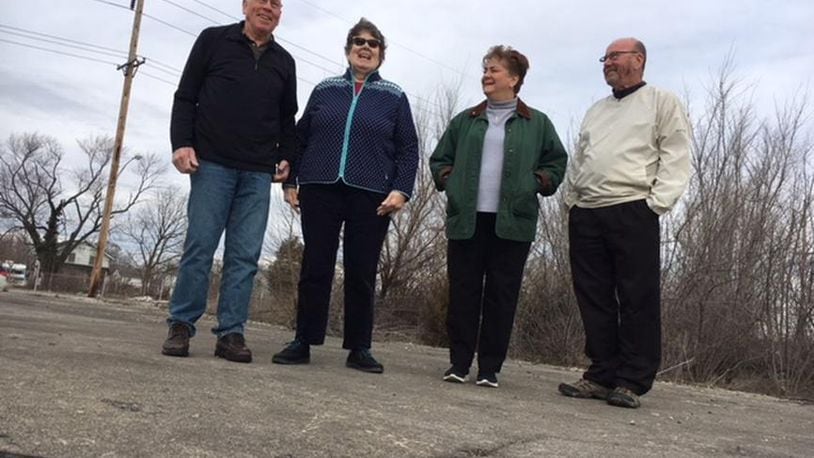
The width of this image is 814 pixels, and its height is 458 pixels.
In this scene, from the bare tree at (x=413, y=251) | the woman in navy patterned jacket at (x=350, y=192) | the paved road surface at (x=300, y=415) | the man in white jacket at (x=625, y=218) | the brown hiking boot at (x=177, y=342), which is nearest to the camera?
the paved road surface at (x=300, y=415)

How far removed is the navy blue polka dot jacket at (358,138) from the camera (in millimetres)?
3359

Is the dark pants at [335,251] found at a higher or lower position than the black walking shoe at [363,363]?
higher

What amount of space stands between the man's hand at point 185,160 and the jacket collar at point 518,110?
1401 mm

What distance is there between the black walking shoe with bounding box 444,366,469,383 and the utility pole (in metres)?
17.2

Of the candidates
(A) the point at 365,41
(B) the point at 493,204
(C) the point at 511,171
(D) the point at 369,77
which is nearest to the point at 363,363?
(B) the point at 493,204

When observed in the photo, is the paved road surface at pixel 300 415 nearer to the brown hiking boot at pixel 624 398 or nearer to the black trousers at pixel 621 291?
the brown hiking boot at pixel 624 398

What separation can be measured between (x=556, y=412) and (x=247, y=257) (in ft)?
5.26

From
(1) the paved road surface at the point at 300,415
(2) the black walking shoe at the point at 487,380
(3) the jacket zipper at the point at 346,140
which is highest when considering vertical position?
(3) the jacket zipper at the point at 346,140

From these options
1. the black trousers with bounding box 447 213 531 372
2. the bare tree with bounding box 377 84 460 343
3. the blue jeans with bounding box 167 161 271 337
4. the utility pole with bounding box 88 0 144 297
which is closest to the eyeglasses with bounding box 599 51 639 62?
the black trousers with bounding box 447 213 531 372

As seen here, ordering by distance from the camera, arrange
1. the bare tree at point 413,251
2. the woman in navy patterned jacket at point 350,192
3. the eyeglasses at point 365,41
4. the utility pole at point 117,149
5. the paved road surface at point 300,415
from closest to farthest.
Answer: the paved road surface at point 300,415 < the woman in navy patterned jacket at point 350,192 < the eyeglasses at point 365,41 < the bare tree at point 413,251 < the utility pole at point 117,149

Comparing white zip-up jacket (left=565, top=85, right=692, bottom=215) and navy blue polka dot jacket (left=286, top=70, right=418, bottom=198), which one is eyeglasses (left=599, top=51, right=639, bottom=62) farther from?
navy blue polka dot jacket (left=286, top=70, right=418, bottom=198)

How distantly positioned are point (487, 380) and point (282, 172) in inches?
56.3

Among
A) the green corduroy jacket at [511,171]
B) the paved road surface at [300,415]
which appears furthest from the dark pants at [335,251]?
the green corduroy jacket at [511,171]

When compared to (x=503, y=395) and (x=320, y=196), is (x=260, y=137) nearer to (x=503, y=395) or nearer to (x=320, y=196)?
(x=320, y=196)
